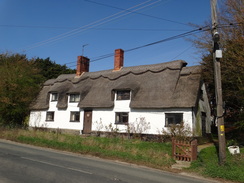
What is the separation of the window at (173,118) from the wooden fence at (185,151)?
5845mm

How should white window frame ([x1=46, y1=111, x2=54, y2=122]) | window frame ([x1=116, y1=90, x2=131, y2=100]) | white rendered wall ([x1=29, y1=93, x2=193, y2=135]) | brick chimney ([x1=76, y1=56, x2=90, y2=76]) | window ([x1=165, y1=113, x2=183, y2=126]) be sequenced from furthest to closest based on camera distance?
1. brick chimney ([x1=76, y1=56, x2=90, y2=76])
2. white window frame ([x1=46, y1=111, x2=54, y2=122])
3. window frame ([x1=116, y1=90, x2=131, y2=100])
4. white rendered wall ([x1=29, y1=93, x2=193, y2=135])
5. window ([x1=165, y1=113, x2=183, y2=126])

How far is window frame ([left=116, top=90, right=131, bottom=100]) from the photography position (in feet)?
71.4

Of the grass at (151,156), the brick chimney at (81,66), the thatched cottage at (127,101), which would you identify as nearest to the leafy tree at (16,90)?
the thatched cottage at (127,101)

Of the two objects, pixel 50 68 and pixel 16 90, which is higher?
pixel 50 68

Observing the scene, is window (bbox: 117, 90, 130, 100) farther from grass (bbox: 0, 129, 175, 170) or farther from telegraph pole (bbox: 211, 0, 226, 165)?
telegraph pole (bbox: 211, 0, 226, 165)

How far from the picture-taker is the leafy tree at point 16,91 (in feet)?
84.7

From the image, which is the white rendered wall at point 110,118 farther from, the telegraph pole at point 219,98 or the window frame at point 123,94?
the telegraph pole at point 219,98

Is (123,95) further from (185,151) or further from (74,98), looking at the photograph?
(185,151)

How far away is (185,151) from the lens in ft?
40.2

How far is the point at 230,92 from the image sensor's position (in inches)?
670

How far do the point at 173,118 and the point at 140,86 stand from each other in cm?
494

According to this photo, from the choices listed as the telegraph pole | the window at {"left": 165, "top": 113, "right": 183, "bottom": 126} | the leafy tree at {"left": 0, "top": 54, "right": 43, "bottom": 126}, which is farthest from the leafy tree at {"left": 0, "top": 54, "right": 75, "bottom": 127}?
the telegraph pole

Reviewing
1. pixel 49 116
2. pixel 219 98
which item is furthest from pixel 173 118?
pixel 49 116

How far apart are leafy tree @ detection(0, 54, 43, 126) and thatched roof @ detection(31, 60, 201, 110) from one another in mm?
1662
